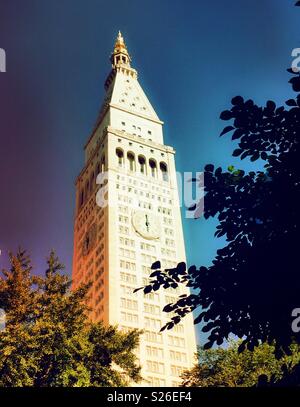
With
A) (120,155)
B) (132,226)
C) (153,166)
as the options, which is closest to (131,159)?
(120,155)

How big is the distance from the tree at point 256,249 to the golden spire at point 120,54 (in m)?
111

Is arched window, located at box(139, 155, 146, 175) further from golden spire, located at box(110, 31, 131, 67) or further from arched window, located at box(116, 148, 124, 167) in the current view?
golden spire, located at box(110, 31, 131, 67)

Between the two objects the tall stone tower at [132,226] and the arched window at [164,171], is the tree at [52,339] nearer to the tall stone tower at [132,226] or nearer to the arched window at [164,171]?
the tall stone tower at [132,226]

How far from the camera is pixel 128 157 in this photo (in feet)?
305

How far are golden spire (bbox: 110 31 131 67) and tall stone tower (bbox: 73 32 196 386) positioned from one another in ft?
16.9

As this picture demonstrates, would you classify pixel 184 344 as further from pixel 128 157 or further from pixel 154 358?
pixel 128 157

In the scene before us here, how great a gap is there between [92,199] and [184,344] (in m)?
34.5

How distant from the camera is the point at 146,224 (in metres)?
83.4

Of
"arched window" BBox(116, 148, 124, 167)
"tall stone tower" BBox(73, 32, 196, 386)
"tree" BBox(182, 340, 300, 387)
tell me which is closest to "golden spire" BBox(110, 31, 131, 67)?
"tall stone tower" BBox(73, 32, 196, 386)

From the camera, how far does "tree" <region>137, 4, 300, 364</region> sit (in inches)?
372

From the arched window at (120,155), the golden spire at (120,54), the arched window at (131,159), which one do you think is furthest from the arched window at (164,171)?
the golden spire at (120,54)

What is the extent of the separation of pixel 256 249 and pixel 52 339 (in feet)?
56.8

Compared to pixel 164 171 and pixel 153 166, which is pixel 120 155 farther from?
pixel 164 171
